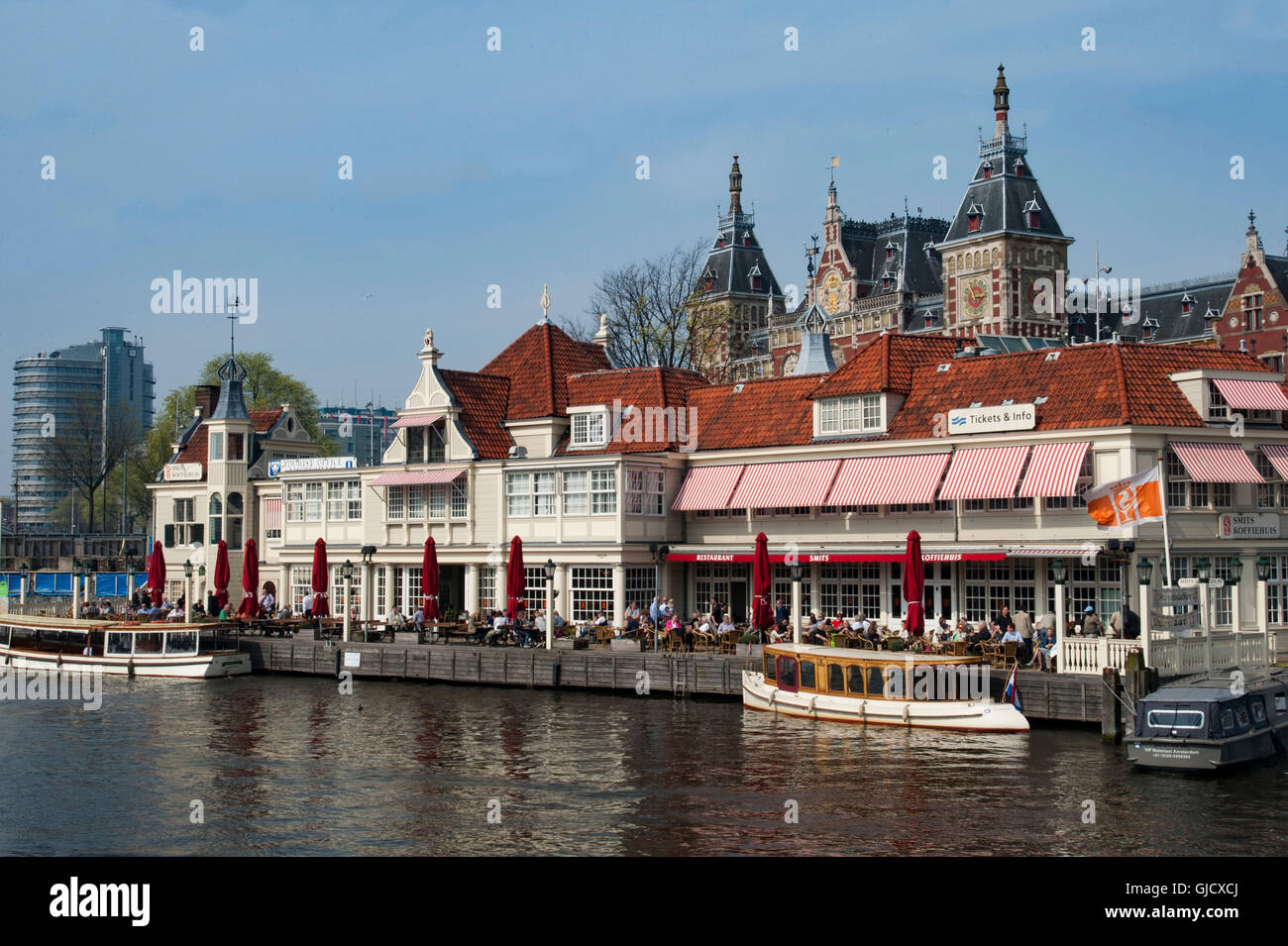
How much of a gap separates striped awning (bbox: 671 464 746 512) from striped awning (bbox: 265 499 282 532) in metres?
23.5

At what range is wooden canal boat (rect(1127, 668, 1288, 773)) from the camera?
29.2 meters

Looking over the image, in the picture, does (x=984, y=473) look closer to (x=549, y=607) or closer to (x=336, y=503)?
(x=549, y=607)

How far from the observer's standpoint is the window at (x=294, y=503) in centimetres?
6231

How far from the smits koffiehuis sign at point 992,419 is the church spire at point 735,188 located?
102m

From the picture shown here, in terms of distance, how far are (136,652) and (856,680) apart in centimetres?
3040

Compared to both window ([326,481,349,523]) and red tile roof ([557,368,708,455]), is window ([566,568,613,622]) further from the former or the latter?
window ([326,481,349,523])

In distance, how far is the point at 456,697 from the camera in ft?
147

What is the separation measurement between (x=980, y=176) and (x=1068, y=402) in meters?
73.2

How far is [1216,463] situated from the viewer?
137 feet

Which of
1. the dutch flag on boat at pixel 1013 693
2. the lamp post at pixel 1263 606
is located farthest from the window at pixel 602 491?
the lamp post at pixel 1263 606

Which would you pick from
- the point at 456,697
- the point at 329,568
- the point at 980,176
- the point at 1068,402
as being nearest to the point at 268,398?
the point at 329,568

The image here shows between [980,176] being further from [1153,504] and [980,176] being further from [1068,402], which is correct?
[1153,504]

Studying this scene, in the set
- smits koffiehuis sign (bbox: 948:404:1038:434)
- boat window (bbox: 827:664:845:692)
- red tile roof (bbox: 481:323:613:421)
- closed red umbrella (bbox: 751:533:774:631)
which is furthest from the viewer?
red tile roof (bbox: 481:323:613:421)

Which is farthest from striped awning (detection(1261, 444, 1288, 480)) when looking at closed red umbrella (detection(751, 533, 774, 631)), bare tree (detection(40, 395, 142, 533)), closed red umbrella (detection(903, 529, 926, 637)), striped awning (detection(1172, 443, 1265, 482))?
bare tree (detection(40, 395, 142, 533))
